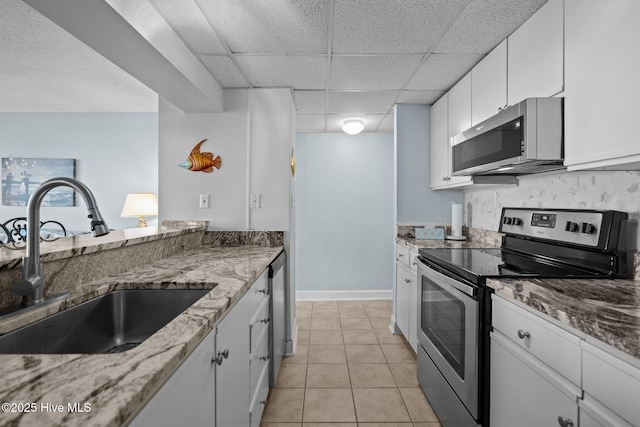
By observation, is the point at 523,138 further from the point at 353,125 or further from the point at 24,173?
the point at 24,173

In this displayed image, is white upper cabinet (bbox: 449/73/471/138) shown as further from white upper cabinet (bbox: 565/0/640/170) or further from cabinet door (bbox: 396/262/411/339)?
cabinet door (bbox: 396/262/411/339)

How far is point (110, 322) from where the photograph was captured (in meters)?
1.26

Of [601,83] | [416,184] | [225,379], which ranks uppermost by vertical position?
[601,83]

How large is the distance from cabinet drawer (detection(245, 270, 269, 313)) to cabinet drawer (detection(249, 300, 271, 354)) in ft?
0.11

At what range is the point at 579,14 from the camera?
4.30 ft

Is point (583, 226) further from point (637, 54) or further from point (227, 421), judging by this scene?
point (227, 421)

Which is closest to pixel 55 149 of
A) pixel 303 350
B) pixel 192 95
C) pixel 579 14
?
pixel 192 95

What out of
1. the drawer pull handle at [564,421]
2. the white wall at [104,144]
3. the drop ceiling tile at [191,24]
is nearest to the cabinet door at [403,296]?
the drawer pull handle at [564,421]

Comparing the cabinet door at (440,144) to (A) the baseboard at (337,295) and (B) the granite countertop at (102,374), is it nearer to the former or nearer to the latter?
(A) the baseboard at (337,295)

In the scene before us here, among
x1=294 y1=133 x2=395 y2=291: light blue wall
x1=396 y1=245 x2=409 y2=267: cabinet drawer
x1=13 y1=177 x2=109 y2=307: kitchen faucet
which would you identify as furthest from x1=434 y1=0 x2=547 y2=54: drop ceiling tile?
x1=294 y1=133 x2=395 y2=291: light blue wall

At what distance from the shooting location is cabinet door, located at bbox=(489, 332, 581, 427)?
0.97 metres

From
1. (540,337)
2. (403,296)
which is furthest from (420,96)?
(540,337)

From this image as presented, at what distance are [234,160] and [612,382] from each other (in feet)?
8.16

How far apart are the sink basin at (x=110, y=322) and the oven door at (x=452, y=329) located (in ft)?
3.79
